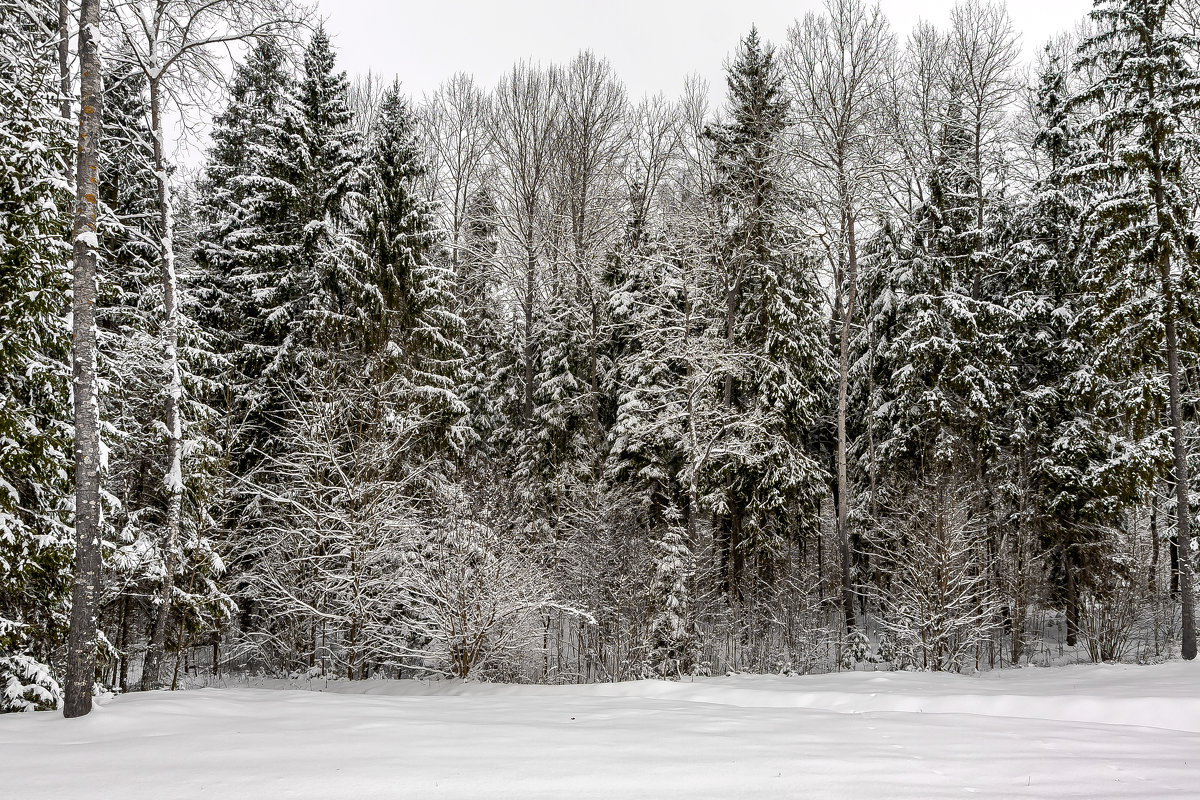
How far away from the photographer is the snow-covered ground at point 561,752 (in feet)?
12.7

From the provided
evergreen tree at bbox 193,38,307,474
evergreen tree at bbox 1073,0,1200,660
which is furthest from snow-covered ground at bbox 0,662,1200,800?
evergreen tree at bbox 193,38,307,474

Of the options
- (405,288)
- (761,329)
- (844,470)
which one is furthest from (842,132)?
(405,288)

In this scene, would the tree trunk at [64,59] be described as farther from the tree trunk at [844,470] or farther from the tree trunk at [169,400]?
the tree trunk at [844,470]

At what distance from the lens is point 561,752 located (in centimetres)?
461

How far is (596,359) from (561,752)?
18609 millimetres

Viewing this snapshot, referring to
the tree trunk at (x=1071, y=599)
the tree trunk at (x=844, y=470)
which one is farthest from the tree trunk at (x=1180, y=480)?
the tree trunk at (x=844, y=470)

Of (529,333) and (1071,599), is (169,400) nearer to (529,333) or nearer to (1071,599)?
(529,333)

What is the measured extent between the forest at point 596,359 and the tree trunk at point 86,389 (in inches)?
1.5

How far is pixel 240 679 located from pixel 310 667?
187 inches

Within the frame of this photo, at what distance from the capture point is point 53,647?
9523mm

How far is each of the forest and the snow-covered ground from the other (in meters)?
2.08

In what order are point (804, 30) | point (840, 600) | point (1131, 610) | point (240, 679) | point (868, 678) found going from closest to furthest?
point (868, 678)
point (1131, 610)
point (240, 679)
point (840, 600)
point (804, 30)

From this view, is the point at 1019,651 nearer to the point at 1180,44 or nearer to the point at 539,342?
the point at 1180,44

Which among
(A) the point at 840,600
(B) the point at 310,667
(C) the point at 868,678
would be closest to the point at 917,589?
(C) the point at 868,678
